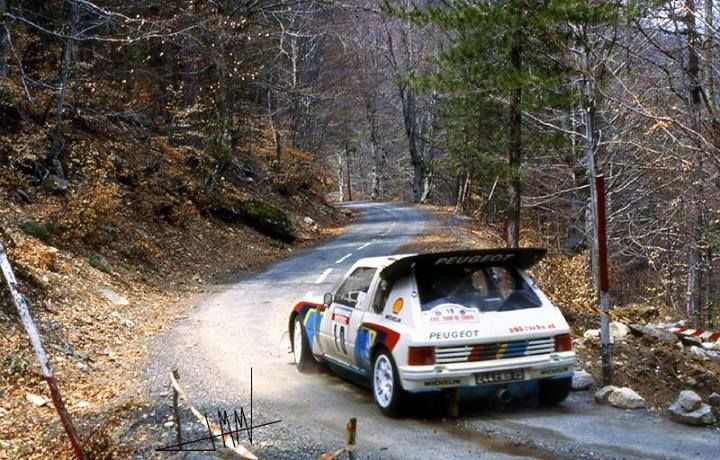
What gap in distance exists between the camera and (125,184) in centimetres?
2445

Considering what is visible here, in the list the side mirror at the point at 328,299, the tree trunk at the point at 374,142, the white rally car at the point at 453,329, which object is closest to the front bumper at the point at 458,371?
the white rally car at the point at 453,329

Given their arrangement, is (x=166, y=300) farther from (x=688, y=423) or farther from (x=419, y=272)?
(x=688, y=423)

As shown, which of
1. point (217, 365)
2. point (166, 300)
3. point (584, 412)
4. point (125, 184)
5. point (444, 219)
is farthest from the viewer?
point (444, 219)

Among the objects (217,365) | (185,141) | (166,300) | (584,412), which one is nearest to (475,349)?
(584,412)

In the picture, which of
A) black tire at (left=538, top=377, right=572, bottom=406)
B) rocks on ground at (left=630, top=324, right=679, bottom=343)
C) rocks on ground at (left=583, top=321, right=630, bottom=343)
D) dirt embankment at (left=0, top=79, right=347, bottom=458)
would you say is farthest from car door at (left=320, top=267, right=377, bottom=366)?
rocks on ground at (left=630, top=324, right=679, bottom=343)

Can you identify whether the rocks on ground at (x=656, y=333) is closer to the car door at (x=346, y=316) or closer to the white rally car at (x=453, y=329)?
the white rally car at (x=453, y=329)

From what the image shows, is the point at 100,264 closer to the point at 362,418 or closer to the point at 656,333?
the point at 362,418

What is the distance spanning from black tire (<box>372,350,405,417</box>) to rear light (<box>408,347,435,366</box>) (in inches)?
10.2

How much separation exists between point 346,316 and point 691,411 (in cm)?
391

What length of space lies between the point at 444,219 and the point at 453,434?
107 feet

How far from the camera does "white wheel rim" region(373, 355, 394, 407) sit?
8.44 metres

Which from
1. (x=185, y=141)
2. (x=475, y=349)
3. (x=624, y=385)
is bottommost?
(x=624, y=385)

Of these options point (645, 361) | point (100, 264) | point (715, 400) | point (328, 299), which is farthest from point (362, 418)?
point (100, 264)

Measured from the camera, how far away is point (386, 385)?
853 centimetres
